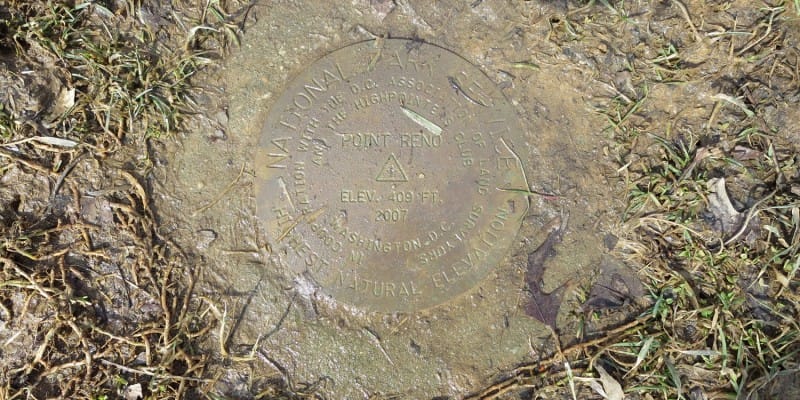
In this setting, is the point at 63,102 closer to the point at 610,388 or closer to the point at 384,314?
the point at 384,314

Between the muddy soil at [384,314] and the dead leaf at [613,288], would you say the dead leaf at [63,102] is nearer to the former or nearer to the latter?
the muddy soil at [384,314]

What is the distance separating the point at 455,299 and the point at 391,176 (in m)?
0.60

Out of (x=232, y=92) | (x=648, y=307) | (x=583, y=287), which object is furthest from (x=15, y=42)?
(x=648, y=307)

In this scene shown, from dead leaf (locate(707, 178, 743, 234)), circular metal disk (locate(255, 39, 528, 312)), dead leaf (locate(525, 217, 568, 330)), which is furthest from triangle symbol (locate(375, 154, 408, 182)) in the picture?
dead leaf (locate(707, 178, 743, 234))

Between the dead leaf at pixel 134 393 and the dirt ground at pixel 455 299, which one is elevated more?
the dirt ground at pixel 455 299

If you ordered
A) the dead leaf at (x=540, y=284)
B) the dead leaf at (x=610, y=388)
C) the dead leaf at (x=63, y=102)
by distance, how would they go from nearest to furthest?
the dead leaf at (x=610, y=388) → the dead leaf at (x=540, y=284) → the dead leaf at (x=63, y=102)

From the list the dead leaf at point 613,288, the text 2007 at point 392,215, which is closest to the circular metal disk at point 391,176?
the text 2007 at point 392,215

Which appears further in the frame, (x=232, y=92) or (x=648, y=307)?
(x=232, y=92)

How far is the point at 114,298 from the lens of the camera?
2.32 metres

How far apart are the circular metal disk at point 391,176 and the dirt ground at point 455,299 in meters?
0.08

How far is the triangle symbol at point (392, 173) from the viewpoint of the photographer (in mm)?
2309

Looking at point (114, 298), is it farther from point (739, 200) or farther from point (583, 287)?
point (739, 200)

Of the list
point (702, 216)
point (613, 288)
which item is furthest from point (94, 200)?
point (702, 216)

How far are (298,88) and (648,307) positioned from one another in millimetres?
1820
